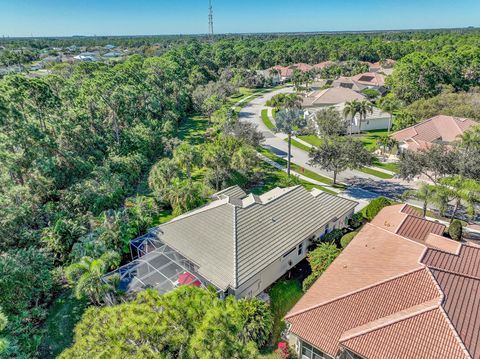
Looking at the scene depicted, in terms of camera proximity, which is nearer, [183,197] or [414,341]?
[414,341]

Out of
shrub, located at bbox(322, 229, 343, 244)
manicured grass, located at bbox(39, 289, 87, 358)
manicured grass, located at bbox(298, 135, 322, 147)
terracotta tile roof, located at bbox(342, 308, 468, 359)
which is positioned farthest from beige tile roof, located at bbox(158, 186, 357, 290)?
manicured grass, located at bbox(298, 135, 322, 147)

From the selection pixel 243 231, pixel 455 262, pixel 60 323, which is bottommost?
pixel 60 323

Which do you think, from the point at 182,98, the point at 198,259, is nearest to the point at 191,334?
the point at 198,259

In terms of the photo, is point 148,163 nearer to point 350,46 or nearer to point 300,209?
point 300,209

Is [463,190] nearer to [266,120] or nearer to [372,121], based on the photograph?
[372,121]

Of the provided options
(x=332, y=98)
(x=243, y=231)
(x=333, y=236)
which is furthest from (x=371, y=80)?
(x=243, y=231)

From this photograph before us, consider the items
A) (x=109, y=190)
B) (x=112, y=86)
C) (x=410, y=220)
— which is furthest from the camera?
(x=112, y=86)
